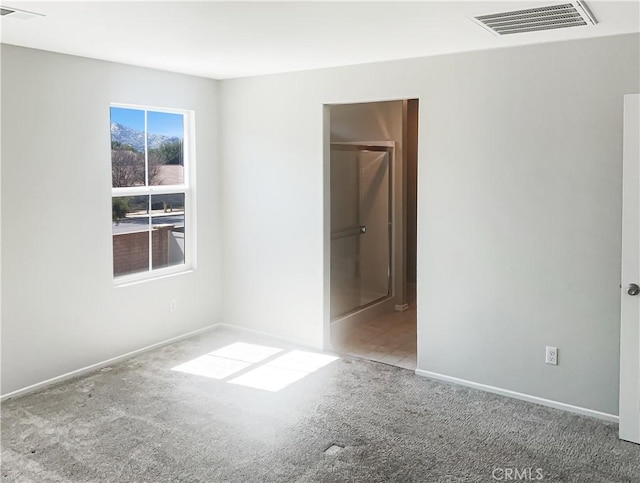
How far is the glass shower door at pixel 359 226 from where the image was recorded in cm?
552

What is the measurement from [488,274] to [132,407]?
250 cm

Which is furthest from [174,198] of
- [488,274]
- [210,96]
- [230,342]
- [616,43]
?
[616,43]

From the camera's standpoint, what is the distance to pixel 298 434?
3.52 meters

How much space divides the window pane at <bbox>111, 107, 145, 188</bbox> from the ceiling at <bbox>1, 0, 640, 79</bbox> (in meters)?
0.48

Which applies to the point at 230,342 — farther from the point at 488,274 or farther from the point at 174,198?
the point at 488,274

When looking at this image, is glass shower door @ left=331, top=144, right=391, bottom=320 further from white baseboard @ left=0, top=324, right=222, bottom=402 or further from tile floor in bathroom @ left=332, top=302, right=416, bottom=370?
white baseboard @ left=0, top=324, right=222, bottom=402

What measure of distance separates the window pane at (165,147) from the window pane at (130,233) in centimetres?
27

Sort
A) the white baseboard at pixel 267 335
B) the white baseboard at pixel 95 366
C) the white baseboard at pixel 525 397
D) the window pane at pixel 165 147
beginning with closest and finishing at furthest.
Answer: the white baseboard at pixel 525 397 → the white baseboard at pixel 95 366 → the window pane at pixel 165 147 → the white baseboard at pixel 267 335

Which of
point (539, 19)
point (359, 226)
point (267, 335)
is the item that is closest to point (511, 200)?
point (539, 19)

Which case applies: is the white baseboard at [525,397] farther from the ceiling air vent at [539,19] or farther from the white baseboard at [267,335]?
the ceiling air vent at [539,19]

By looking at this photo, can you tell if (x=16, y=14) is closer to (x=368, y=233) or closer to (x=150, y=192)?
(x=150, y=192)

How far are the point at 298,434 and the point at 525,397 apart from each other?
5.15ft

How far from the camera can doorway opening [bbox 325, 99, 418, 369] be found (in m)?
5.31

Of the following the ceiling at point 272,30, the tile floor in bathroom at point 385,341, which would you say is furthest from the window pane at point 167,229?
the tile floor in bathroom at point 385,341
